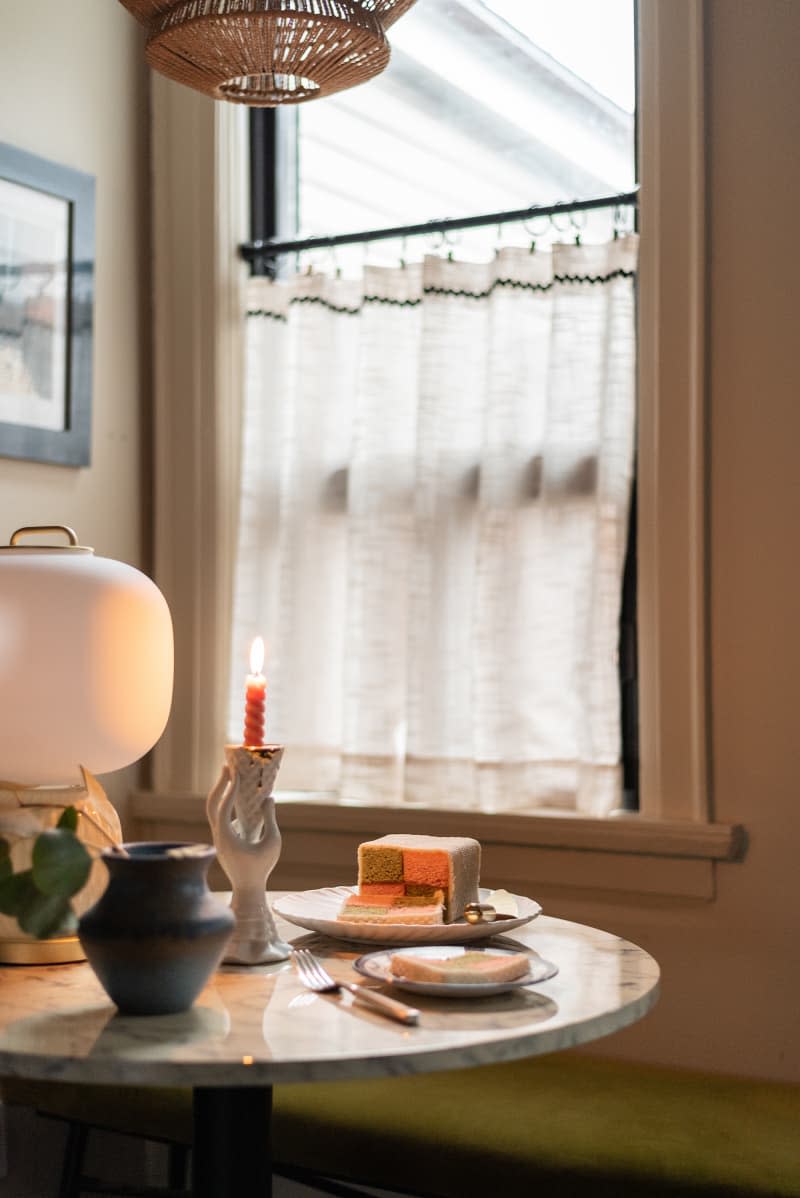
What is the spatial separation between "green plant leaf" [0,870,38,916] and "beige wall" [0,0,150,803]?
1503mm

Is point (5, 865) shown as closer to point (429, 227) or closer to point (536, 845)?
point (536, 845)

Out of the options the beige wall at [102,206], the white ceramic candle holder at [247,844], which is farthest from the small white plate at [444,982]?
the beige wall at [102,206]

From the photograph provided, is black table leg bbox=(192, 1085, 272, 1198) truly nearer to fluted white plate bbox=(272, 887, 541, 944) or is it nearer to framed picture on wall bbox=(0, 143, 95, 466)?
fluted white plate bbox=(272, 887, 541, 944)

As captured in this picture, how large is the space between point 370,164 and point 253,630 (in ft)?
3.37

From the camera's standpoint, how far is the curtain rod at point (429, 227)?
257cm

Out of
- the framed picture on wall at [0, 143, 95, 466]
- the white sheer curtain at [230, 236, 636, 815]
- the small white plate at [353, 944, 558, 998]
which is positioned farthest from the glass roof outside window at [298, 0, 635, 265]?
the small white plate at [353, 944, 558, 998]

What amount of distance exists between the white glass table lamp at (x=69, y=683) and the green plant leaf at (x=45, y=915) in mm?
320

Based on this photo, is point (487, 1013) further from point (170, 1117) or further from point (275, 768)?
point (170, 1117)

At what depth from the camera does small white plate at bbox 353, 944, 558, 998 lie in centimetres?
133

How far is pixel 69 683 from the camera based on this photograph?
5.39 ft

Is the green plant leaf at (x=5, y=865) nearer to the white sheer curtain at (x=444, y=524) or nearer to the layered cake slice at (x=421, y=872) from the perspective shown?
the layered cake slice at (x=421, y=872)

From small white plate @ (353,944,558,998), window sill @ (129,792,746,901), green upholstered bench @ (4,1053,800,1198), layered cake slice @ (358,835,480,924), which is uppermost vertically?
layered cake slice @ (358,835,480,924)

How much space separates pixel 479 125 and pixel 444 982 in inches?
78.1

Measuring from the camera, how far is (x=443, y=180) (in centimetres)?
283
